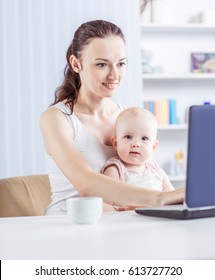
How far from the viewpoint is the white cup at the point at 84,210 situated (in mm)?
1393

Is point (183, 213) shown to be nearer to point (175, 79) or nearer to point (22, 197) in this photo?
point (22, 197)

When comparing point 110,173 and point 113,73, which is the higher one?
point 113,73

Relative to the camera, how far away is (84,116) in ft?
7.12

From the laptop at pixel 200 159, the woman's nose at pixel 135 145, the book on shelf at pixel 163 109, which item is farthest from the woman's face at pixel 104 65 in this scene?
the book on shelf at pixel 163 109

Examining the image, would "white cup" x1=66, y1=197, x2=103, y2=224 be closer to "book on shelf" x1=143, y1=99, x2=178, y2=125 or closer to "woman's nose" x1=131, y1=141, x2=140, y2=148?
"woman's nose" x1=131, y1=141, x2=140, y2=148

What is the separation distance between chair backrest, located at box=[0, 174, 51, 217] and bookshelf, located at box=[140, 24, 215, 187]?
2.45 metres

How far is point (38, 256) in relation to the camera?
1.04 m

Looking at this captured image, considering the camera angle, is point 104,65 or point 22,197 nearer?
point 22,197

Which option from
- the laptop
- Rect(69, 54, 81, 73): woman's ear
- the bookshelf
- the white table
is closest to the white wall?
the bookshelf

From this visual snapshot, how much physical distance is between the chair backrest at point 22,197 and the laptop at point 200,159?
79 cm

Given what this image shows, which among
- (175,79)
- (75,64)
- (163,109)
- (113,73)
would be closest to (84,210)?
(113,73)

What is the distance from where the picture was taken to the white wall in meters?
3.85

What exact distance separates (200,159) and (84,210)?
32cm
